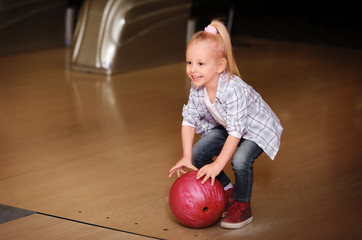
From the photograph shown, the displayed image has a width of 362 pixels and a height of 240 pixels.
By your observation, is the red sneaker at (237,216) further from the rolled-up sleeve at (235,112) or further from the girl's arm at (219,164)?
the rolled-up sleeve at (235,112)

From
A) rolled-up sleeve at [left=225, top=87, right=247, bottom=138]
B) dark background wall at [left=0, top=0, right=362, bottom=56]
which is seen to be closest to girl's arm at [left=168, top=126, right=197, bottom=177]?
rolled-up sleeve at [left=225, top=87, right=247, bottom=138]

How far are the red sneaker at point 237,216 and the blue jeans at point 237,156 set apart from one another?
0.09 feet

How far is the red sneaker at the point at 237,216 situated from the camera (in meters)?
2.32

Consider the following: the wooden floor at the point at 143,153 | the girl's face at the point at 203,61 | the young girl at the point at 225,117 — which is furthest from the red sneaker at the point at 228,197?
the girl's face at the point at 203,61

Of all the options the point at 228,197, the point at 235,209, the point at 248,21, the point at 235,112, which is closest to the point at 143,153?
the point at 228,197

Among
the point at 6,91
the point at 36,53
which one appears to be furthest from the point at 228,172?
the point at 36,53

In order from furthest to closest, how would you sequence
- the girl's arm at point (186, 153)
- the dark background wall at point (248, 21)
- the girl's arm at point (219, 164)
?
the dark background wall at point (248, 21) → the girl's arm at point (186, 153) → the girl's arm at point (219, 164)

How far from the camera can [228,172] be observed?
2.96m

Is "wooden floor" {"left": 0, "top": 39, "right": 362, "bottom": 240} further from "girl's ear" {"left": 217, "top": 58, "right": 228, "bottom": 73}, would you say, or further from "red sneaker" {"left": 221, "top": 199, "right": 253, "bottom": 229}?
"girl's ear" {"left": 217, "top": 58, "right": 228, "bottom": 73}

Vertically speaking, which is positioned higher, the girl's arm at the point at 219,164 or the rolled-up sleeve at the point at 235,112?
the rolled-up sleeve at the point at 235,112

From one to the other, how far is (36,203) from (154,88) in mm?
2286

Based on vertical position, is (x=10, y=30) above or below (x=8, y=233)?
below

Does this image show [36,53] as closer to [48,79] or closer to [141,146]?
[48,79]

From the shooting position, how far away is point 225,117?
2.31 metres
